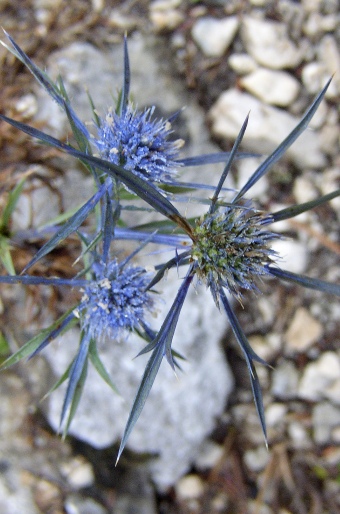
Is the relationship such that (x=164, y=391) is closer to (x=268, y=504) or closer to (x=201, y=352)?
(x=201, y=352)

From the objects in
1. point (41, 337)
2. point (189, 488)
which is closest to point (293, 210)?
point (41, 337)

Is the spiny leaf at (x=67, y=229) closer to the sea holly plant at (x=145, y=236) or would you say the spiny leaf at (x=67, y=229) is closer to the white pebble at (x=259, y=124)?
the sea holly plant at (x=145, y=236)

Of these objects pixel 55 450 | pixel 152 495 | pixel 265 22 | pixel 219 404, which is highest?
pixel 265 22

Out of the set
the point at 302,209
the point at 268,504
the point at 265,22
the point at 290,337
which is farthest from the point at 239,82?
the point at 268,504

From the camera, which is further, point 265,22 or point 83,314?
point 265,22

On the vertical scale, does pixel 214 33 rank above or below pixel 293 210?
above

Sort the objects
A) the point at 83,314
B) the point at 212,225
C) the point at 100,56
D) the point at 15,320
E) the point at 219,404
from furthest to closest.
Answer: the point at 219,404
the point at 100,56
the point at 15,320
the point at 83,314
the point at 212,225

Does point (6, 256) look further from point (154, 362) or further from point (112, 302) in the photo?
point (154, 362)

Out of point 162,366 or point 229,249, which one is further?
point 162,366
